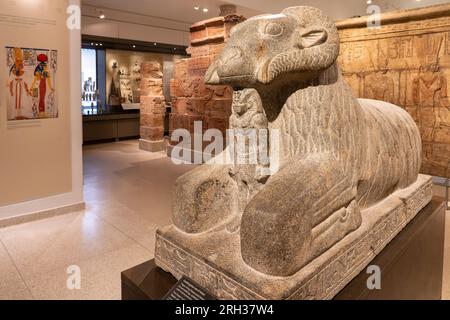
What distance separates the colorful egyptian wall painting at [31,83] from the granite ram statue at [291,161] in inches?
110

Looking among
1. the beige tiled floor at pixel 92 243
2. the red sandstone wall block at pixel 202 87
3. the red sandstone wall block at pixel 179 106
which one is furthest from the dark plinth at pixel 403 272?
the red sandstone wall block at pixel 179 106

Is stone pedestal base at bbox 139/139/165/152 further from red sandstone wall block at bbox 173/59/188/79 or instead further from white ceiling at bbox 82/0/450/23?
white ceiling at bbox 82/0/450/23

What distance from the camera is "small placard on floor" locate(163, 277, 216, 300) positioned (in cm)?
136

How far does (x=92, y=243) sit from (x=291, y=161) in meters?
2.43

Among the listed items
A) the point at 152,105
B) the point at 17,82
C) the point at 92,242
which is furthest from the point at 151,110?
the point at 92,242

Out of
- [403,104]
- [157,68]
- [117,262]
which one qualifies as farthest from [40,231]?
[157,68]

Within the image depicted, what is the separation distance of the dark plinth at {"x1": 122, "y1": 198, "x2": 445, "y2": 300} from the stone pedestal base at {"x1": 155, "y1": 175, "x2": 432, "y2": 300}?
0.04m

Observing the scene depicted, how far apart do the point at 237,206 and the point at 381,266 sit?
0.69 metres

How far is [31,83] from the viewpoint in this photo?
3752 millimetres

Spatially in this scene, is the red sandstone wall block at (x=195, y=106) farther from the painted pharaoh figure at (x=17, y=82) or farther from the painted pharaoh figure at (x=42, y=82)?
the painted pharaoh figure at (x=17, y=82)

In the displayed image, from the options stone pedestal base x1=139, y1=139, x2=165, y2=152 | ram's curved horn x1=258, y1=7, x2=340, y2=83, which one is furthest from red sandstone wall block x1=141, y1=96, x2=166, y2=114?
ram's curved horn x1=258, y1=7, x2=340, y2=83

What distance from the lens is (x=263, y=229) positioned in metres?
1.27

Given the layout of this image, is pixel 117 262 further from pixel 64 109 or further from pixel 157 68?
pixel 157 68

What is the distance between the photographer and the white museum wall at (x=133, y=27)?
8797mm
